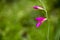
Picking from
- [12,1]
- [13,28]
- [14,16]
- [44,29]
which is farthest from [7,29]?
[12,1]

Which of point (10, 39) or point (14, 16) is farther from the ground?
point (14, 16)

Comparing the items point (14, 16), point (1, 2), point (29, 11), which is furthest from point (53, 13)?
point (1, 2)

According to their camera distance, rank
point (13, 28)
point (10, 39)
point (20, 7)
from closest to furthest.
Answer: point (10, 39)
point (13, 28)
point (20, 7)

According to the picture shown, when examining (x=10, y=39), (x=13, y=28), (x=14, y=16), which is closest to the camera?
(x=10, y=39)

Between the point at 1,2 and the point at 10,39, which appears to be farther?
the point at 1,2

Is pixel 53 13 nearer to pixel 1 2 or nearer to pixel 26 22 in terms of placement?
pixel 26 22

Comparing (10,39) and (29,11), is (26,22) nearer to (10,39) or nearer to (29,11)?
(29,11)
